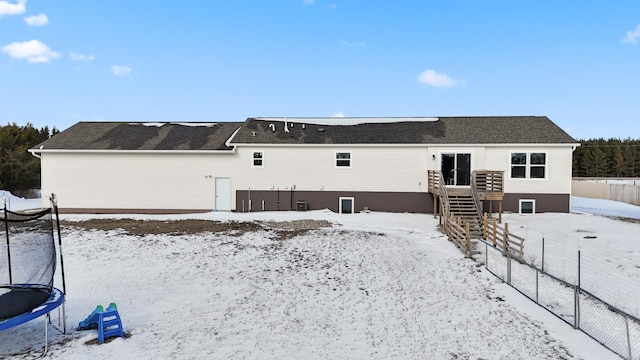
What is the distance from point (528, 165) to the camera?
2127cm

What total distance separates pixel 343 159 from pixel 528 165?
1038cm

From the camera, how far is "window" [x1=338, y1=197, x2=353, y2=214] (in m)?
22.0

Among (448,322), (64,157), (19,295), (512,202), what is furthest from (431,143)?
(64,157)

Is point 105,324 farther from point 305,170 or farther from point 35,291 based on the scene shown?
point 305,170

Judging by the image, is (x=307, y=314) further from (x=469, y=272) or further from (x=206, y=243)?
(x=206, y=243)

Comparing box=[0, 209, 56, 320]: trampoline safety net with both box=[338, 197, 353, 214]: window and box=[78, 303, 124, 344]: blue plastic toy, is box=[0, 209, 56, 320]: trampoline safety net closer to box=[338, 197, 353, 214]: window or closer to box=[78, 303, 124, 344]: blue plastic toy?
box=[78, 303, 124, 344]: blue plastic toy

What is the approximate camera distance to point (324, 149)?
2205 cm

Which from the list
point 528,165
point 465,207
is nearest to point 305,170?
point 465,207

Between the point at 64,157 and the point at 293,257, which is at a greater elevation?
the point at 64,157

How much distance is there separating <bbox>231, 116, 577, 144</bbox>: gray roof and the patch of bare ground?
571cm

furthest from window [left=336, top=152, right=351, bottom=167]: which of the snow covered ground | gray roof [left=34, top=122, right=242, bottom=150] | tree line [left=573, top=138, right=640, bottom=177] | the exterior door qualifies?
tree line [left=573, top=138, right=640, bottom=177]

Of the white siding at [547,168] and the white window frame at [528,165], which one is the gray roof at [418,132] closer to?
the white siding at [547,168]

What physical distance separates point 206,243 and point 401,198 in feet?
38.2

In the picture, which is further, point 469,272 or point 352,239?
point 352,239
